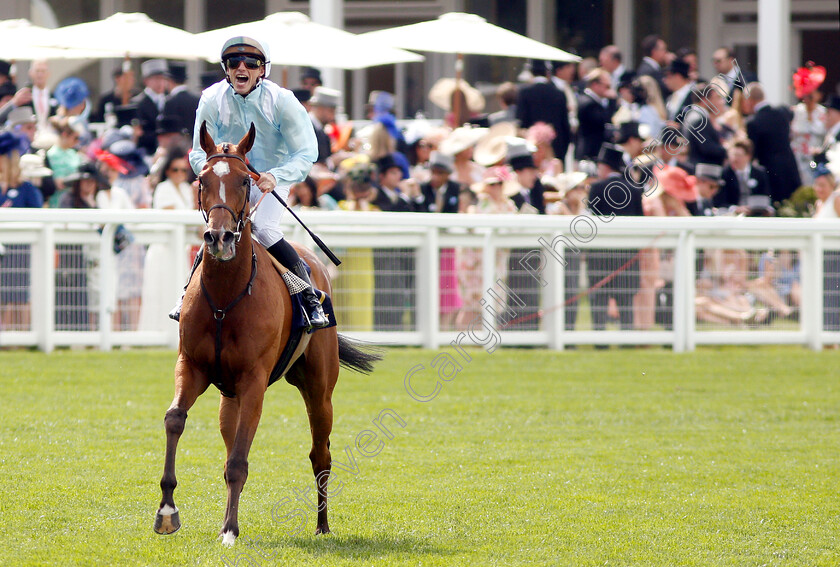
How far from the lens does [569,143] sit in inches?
563

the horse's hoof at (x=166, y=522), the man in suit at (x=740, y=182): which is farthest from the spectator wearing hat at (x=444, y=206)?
the horse's hoof at (x=166, y=522)

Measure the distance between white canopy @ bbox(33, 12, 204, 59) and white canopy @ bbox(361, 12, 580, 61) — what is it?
2.23 meters

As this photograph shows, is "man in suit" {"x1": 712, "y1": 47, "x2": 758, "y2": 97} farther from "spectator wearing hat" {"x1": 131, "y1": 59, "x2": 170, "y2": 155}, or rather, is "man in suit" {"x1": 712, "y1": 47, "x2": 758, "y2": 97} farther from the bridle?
the bridle

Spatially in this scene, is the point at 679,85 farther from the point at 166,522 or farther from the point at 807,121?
the point at 166,522

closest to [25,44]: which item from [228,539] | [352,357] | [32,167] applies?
[32,167]

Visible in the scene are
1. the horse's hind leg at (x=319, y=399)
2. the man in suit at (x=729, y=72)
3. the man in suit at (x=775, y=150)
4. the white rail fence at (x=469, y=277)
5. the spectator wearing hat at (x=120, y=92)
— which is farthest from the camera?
the man in suit at (x=729, y=72)

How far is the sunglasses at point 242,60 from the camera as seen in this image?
5227mm

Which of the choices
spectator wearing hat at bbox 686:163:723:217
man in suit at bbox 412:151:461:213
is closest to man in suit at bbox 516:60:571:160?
man in suit at bbox 412:151:461:213

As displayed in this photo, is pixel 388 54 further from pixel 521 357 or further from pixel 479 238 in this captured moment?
pixel 521 357

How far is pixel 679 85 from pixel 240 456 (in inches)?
427

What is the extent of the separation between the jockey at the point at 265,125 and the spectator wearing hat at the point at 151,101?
7.88 m

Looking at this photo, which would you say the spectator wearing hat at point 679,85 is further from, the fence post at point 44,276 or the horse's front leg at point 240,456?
the horse's front leg at point 240,456

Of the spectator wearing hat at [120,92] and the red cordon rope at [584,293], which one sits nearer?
the red cordon rope at [584,293]

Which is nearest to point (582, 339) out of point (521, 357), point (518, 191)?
point (521, 357)
